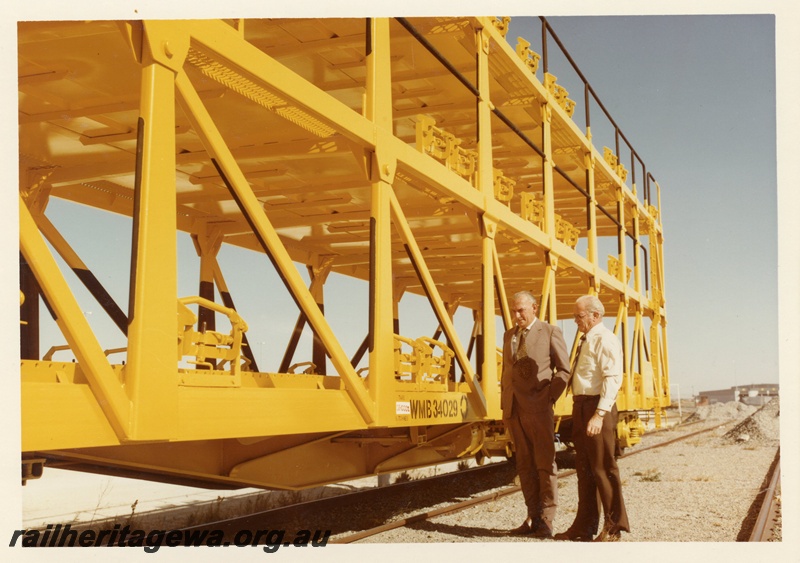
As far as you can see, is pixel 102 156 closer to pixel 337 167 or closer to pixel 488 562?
pixel 337 167

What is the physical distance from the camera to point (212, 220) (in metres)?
11.6

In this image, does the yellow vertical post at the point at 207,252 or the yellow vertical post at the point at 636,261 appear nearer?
the yellow vertical post at the point at 207,252

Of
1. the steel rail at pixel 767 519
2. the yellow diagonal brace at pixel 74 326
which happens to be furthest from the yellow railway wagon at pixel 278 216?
the steel rail at pixel 767 519

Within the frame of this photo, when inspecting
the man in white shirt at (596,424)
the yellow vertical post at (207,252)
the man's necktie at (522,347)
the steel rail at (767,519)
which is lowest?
the steel rail at (767,519)

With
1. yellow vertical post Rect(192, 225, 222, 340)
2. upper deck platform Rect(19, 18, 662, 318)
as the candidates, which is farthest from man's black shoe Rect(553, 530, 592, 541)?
yellow vertical post Rect(192, 225, 222, 340)

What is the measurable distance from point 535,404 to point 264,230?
9.36 feet

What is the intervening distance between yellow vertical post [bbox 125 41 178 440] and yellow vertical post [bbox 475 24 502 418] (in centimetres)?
512

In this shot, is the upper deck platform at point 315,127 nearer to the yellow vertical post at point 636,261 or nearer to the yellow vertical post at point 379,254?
the yellow vertical post at point 379,254

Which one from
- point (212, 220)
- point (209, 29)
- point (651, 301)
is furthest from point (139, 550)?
point (651, 301)

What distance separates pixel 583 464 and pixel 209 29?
4.28 meters

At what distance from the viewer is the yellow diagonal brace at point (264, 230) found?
4617 mm

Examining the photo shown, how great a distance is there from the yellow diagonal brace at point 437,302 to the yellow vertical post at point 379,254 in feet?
0.62

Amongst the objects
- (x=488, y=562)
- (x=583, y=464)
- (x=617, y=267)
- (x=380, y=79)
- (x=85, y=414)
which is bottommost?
(x=488, y=562)

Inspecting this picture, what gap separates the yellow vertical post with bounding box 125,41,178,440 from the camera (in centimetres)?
411
